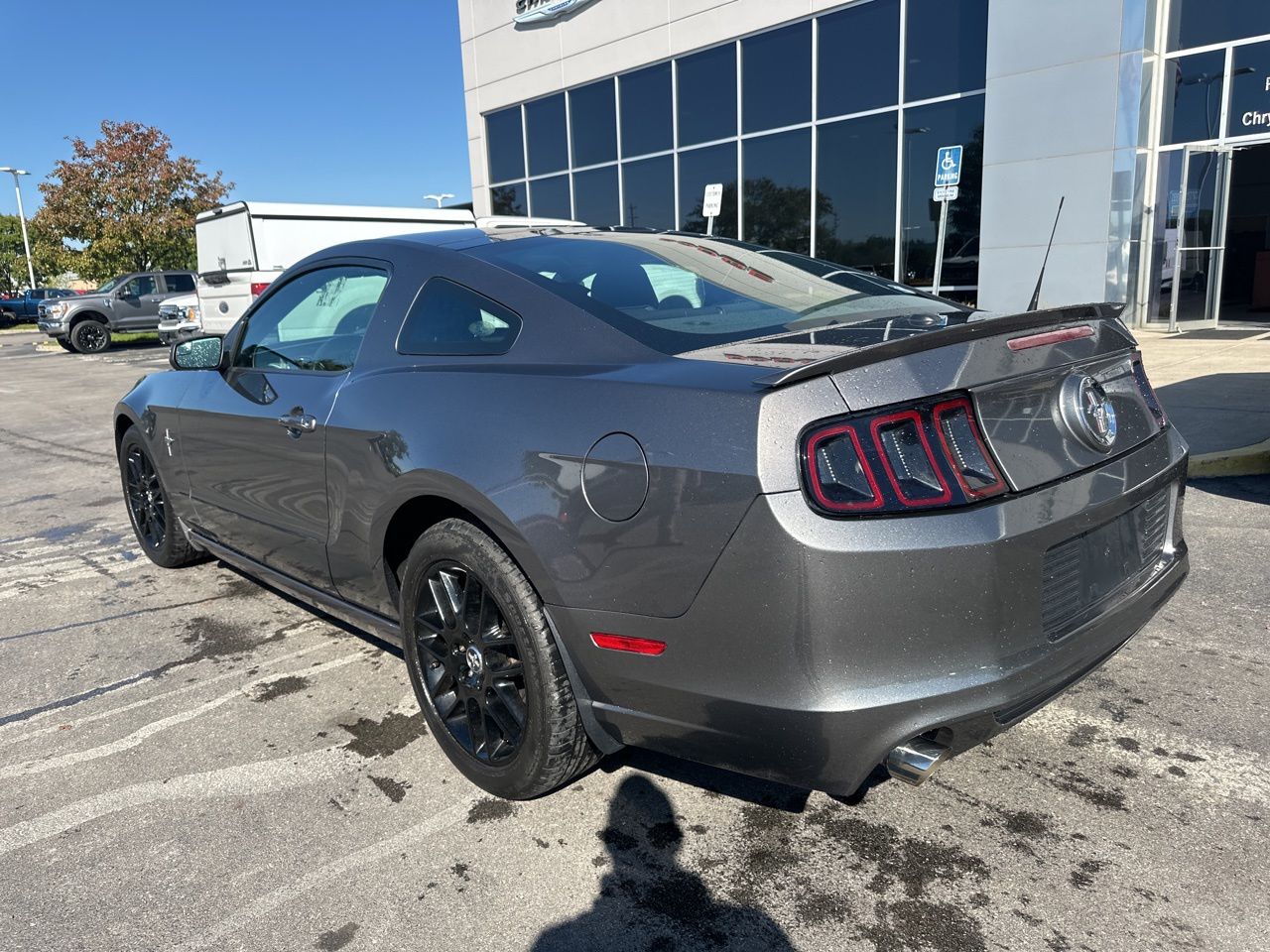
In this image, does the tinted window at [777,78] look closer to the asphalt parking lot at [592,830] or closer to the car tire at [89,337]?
the asphalt parking lot at [592,830]

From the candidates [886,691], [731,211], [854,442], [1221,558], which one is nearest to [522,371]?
[854,442]

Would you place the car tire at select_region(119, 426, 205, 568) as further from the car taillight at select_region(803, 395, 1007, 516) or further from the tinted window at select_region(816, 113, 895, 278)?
the tinted window at select_region(816, 113, 895, 278)

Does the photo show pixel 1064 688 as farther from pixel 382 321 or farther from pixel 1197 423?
pixel 1197 423

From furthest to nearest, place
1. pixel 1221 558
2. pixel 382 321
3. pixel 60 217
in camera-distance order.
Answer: pixel 60 217 < pixel 1221 558 < pixel 382 321

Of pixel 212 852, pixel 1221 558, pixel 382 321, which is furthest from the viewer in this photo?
pixel 1221 558

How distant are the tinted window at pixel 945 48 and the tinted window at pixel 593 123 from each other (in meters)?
6.59

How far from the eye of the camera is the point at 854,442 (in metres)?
1.88

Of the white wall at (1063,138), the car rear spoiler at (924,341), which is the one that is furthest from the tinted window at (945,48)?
the car rear spoiler at (924,341)

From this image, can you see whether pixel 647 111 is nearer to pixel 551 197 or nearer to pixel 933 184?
pixel 551 197

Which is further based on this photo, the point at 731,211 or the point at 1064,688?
the point at 731,211

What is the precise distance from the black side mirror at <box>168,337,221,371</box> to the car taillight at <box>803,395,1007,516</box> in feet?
9.82

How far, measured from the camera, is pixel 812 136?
1532cm

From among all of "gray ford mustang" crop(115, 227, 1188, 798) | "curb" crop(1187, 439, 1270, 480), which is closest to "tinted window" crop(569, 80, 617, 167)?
"curb" crop(1187, 439, 1270, 480)

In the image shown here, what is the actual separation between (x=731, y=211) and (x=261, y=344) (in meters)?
14.3
